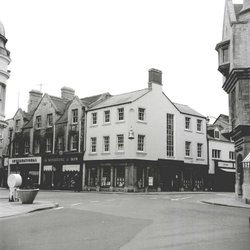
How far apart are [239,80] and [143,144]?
1739 cm

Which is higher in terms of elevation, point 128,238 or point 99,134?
point 99,134

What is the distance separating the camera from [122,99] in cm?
4066

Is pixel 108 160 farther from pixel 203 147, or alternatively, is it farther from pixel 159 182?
pixel 203 147

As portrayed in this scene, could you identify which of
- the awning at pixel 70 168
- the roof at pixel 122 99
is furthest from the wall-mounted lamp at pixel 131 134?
the awning at pixel 70 168

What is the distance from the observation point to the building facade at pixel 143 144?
38.1 metres

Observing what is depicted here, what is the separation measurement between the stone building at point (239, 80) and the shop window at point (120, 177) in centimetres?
1500

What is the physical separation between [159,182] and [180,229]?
29.8 meters

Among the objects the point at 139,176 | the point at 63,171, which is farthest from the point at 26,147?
the point at 139,176

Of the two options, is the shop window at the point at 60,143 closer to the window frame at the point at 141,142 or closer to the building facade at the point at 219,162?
the window frame at the point at 141,142

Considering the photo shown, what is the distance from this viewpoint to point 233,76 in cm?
2398

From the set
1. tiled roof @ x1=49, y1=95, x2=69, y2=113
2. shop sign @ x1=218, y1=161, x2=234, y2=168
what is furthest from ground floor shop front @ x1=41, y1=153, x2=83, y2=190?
shop sign @ x1=218, y1=161, x2=234, y2=168

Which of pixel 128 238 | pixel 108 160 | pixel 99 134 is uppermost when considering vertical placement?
pixel 99 134

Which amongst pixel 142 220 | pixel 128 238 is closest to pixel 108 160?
pixel 142 220

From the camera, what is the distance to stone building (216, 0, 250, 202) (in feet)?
74.9
